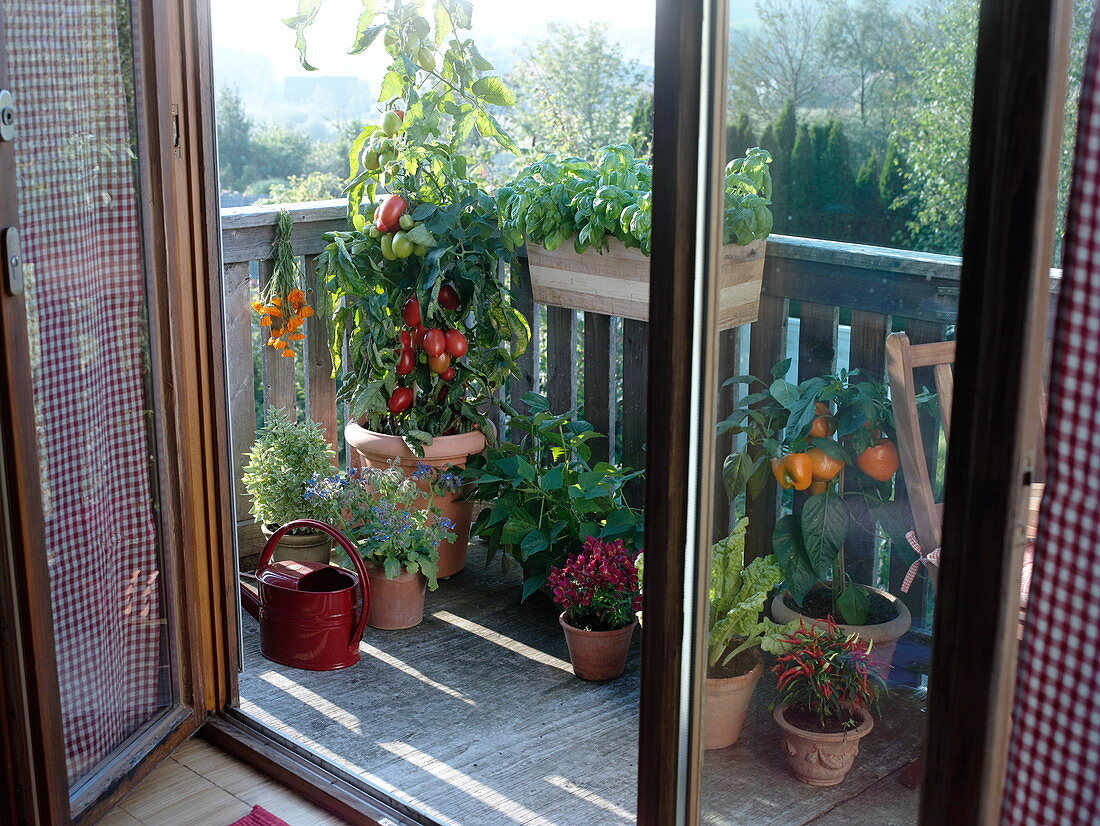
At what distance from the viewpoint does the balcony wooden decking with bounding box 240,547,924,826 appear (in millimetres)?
2240

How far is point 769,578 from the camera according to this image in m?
1.44

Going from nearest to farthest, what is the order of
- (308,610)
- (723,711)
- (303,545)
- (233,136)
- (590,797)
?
(723,711)
(590,797)
(308,610)
(303,545)
(233,136)

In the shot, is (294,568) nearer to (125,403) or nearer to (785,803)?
(125,403)

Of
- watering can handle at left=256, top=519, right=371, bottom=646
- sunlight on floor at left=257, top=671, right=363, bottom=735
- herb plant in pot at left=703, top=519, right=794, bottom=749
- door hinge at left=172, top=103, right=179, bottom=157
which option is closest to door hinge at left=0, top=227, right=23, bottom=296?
door hinge at left=172, top=103, right=179, bottom=157

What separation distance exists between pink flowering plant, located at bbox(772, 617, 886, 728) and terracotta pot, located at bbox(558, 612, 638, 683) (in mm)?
1212

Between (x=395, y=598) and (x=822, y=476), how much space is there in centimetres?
179

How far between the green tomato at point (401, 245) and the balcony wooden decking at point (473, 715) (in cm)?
98

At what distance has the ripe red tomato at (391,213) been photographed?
3076mm

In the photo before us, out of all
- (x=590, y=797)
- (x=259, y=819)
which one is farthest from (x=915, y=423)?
(x=259, y=819)

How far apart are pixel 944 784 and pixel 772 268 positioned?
615 millimetres

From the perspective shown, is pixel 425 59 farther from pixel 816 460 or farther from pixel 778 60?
pixel 816 460

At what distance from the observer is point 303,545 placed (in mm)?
3092

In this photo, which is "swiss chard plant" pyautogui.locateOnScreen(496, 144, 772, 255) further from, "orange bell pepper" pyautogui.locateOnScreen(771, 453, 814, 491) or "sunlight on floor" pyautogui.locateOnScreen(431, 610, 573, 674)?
"orange bell pepper" pyautogui.locateOnScreen(771, 453, 814, 491)

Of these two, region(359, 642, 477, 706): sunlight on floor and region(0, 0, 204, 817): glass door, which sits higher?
region(0, 0, 204, 817): glass door
